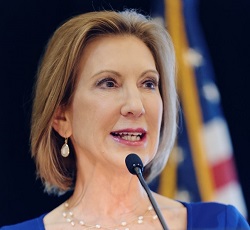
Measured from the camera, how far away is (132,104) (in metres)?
1.88

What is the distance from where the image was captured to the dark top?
1926 millimetres

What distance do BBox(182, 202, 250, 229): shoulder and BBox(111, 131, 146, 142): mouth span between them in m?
0.30

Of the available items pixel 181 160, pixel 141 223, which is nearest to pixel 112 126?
pixel 141 223

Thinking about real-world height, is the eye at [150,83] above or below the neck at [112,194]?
above

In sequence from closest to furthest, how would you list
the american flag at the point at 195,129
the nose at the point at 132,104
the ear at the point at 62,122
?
1. the nose at the point at 132,104
2. the ear at the point at 62,122
3. the american flag at the point at 195,129

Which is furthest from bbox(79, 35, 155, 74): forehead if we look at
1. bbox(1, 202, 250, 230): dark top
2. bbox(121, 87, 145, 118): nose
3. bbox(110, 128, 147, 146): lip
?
bbox(1, 202, 250, 230): dark top

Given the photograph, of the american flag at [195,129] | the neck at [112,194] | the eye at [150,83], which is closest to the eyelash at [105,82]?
the eye at [150,83]

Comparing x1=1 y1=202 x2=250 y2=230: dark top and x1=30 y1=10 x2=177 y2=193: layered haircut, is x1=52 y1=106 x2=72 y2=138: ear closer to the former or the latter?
x1=30 y1=10 x2=177 y2=193: layered haircut

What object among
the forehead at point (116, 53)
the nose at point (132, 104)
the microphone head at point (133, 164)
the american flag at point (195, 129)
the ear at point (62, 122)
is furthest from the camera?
the american flag at point (195, 129)

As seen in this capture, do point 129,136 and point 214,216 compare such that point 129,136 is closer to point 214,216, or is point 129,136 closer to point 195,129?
point 214,216

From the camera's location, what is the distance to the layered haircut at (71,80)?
2.04 meters

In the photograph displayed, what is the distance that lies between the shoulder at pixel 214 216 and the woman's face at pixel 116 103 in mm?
236

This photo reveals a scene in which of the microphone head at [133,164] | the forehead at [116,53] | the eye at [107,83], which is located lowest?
the microphone head at [133,164]

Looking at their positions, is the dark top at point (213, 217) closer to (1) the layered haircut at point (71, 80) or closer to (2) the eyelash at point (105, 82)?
(1) the layered haircut at point (71, 80)
